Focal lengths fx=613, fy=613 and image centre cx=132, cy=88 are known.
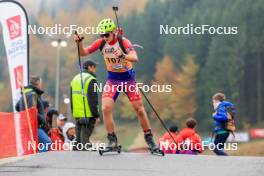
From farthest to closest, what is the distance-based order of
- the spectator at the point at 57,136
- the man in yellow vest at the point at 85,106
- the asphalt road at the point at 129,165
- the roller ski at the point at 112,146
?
the spectator at the point at 57,136
the man in yellow vest at the point at 85,106
the roller ski at the point at 112,146
the asphalt road at the point at 129,165

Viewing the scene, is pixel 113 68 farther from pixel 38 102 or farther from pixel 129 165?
pixel 38 102

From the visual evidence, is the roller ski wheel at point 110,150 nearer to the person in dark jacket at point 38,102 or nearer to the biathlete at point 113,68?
the biathlete at point 113,68

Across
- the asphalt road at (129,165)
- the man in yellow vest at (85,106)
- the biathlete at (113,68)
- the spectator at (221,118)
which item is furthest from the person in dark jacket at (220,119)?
the asphalt road at (129,165)

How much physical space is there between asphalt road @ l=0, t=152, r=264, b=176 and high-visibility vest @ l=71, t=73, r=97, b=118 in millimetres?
1872

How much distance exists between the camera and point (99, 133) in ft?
135

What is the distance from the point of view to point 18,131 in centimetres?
1031

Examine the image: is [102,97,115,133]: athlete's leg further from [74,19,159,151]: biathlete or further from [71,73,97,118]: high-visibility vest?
[71,73,97,118]: high-visibility vest

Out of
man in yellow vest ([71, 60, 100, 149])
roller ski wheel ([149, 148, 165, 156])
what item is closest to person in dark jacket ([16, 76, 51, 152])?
man in yellow vest ([71, 60, 100, 149])

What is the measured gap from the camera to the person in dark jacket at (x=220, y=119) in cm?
1090

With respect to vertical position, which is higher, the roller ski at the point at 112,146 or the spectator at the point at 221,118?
the spectator at the point at 221,118

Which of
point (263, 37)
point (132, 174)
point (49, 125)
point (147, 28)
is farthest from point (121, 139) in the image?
point (132, 174)

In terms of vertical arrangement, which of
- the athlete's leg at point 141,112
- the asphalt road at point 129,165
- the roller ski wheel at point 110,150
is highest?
the athlete's leg at point 141,112

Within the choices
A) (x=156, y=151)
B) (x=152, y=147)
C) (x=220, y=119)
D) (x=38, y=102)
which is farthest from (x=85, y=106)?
(x=220, y=119)

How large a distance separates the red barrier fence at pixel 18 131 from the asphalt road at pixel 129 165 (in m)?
1.93
